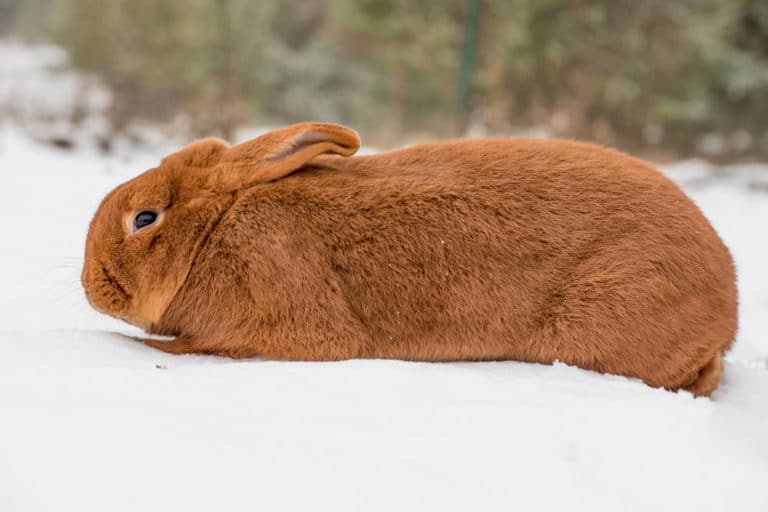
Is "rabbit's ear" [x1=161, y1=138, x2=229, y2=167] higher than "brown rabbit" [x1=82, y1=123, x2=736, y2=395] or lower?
higher

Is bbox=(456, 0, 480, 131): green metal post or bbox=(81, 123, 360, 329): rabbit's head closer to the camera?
bbox=(81, 123, 360, 329): rabbit's head

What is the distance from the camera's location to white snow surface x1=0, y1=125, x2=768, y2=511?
1.53m

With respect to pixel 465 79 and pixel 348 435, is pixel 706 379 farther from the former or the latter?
pixel 465 79

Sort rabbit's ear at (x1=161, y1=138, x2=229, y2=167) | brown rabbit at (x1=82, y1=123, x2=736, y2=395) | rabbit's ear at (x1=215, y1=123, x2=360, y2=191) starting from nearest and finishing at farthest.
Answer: brown rabbit at (x1=82, y1=123, x2=736, y2=395) → rabbit's ear at (x1=215, y1=123, x2=360, y2=191) → rabbit's ear at (x1=161, y1=138, x2=229, y2=167)

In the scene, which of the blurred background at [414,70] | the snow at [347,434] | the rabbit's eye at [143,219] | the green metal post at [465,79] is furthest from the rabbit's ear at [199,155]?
the green metal post at [465,79]

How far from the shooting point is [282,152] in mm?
2645

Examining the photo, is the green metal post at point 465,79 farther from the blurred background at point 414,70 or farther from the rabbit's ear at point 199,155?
the rabbit's ear at point 199,155

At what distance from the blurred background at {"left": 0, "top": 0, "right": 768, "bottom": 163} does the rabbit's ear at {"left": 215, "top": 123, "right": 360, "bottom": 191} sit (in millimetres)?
5427

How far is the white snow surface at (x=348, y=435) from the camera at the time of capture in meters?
1.53

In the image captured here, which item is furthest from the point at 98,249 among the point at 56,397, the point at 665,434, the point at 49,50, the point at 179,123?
the point at 49,50

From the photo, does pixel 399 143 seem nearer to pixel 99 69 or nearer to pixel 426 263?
pixel 426 263

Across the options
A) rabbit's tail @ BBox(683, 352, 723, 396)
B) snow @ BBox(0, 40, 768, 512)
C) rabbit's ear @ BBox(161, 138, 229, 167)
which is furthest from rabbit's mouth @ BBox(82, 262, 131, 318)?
rabbit's tail @ BBox(683, 352, 723, 396)

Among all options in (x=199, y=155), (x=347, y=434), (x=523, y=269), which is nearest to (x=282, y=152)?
(x=199, y=155)

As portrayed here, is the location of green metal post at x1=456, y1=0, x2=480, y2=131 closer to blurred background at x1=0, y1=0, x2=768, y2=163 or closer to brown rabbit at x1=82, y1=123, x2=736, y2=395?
blurred background at x1=0, y1=0, x2=768, y2=163
